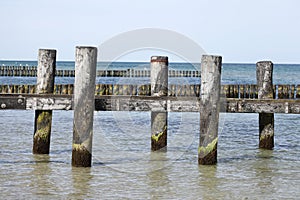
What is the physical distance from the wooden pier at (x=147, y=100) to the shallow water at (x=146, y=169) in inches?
21.0

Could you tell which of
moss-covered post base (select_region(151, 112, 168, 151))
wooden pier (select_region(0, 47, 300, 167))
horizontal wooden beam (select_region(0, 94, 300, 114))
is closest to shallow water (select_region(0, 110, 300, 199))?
moss-covered post base (select_region(151, 112, 168, 151))

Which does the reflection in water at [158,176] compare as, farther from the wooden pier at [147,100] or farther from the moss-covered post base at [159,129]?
the wooden pier at [147,100]

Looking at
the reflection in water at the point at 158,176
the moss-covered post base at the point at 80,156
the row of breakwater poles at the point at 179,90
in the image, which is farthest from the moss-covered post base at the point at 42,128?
the reflection in water at the point at 158,176

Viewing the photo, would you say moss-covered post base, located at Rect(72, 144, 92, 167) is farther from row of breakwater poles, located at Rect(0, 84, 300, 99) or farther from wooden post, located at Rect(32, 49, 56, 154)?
row of breakwater poles, located at Rect(0, 84, 300, 99)

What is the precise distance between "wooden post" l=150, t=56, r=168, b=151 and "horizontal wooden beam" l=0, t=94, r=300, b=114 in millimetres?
1017

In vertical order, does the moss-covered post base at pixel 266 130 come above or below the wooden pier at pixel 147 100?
below

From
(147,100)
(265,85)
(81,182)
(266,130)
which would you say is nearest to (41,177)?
(81,182)

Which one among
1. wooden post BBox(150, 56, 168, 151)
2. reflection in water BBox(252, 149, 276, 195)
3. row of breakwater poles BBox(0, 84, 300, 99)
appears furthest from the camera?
wooden post BBox(150, 56, 168, 151)

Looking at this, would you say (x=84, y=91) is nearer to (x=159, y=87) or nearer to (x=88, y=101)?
(x=88, y=101)

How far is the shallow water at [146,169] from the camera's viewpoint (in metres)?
8.05

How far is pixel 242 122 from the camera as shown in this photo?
19.6m

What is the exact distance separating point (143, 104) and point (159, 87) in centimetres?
122

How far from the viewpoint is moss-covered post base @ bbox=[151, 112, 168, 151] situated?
463 inches

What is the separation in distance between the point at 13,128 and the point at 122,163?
6726 millimetres
